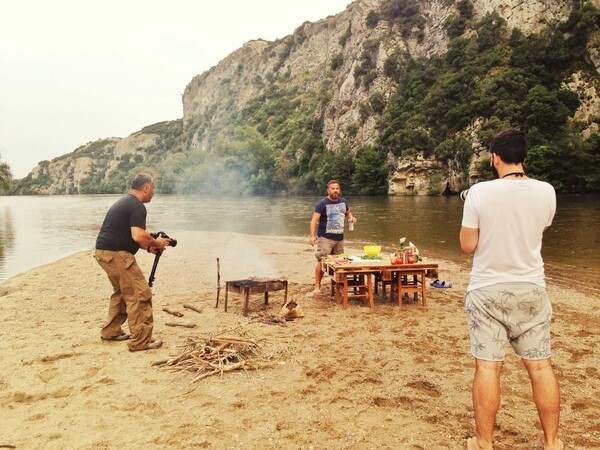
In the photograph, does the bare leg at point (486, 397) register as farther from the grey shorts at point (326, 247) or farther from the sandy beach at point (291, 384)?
the grey shorts at point (326, 247)

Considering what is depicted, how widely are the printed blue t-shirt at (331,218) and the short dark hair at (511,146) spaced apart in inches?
217

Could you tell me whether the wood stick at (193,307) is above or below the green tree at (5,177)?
below

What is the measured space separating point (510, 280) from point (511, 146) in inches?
37.5

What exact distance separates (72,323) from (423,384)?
5.97 m

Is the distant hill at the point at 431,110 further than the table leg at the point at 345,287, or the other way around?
the distant hill at the point at 431,110

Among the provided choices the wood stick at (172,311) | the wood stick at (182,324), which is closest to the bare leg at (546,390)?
the wood stick at (182,324)

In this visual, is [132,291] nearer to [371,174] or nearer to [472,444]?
[472,444]

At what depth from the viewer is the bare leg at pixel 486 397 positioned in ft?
9.36

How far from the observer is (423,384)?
4.53 metres

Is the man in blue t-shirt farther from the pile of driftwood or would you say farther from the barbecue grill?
the pile of driftwood

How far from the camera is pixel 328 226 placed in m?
8.63

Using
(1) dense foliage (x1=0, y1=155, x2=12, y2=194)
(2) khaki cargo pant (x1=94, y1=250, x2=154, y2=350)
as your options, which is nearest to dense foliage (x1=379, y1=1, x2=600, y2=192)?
(2) khaki cargo pant (x1=94, y1=250, x2=154, y2=350)

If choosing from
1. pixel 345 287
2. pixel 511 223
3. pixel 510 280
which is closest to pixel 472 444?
pixel 510 280

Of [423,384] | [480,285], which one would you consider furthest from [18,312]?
[480,285]
